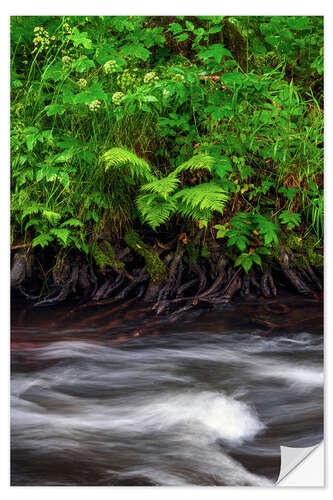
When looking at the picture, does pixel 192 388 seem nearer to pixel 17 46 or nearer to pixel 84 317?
pixel 84 317

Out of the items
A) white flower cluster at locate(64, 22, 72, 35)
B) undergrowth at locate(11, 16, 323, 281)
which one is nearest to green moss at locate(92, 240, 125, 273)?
undergrowth at locate(11, 16, 323, 281)

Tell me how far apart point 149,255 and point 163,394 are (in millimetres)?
555

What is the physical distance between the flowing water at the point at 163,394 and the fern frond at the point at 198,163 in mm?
580

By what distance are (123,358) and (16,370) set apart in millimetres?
440

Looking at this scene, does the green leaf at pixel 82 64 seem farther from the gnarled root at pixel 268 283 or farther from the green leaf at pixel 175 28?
the gnarled root at pixel 268 283

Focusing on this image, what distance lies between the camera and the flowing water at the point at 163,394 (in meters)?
1.88

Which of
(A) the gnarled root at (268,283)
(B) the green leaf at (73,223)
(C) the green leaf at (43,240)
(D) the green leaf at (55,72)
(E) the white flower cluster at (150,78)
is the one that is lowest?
(A) the gnarled root at (268,283)

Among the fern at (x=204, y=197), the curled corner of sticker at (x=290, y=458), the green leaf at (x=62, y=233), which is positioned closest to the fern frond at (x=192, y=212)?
the fern at (x=204, y=197)

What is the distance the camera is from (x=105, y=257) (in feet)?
6.47

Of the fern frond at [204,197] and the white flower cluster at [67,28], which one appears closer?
the fern frond at [204,197]

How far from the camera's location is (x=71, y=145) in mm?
1999

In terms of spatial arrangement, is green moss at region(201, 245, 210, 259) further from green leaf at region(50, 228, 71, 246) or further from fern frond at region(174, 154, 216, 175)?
green leaf at region(50, 228, 71, 246)

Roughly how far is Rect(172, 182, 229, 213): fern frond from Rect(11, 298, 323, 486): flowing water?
0.42 metres

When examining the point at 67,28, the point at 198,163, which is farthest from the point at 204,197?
the point at 67,28
